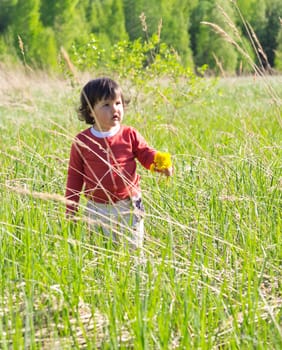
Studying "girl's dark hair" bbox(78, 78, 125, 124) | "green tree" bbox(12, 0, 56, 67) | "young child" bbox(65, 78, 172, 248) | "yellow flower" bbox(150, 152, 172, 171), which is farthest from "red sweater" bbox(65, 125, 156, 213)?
"green tree" bbox(12, 0, 56, 67)

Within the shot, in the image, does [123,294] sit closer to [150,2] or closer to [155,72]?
[155,72]

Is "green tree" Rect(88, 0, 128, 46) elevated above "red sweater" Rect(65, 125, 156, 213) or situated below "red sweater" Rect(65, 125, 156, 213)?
above

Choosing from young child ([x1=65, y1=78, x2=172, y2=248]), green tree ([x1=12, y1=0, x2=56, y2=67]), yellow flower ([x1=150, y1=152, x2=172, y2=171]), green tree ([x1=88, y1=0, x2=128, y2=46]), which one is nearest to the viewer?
yellow flower ([x1=150, y1=152, x2=172, y2=171])

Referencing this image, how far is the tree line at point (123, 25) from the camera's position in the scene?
80.7 ft

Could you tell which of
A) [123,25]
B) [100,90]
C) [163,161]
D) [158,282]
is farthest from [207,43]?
[158,282]

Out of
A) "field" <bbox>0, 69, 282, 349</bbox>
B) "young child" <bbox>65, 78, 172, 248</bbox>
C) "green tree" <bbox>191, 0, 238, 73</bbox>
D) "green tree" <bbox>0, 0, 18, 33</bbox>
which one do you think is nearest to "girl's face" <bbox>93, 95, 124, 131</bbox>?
"young child" <bbox>65, 78, 172, 248</bbox>

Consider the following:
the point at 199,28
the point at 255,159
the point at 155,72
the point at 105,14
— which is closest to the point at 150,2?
the point at 105,14

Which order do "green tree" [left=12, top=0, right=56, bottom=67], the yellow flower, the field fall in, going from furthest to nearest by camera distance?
"green tree" [left=12, top=0, right=56, bottom=67] < the yellow flower < the field

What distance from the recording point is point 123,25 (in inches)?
1141

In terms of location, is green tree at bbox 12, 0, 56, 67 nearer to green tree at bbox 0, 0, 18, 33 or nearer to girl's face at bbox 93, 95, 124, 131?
A: green tree at bbox 0, 0, 18, 33

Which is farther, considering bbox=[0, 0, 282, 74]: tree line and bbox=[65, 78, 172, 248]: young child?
bbox=[0, 0, 282, 74]: tree line

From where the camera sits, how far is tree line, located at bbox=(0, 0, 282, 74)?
24.6 meters

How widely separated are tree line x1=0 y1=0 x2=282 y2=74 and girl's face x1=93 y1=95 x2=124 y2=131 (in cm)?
1843

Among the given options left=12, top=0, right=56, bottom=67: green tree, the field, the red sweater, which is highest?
left=12, top=0, right=56, bottom=67: green tree
